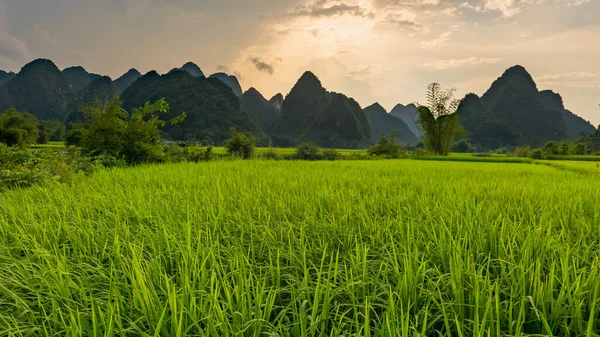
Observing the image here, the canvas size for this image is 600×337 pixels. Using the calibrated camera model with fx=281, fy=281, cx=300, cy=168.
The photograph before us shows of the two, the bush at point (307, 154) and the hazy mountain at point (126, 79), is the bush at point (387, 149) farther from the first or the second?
the hazy mountain at point (126, 79)

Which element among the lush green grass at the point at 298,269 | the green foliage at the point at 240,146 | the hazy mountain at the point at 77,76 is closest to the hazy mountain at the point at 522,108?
the green foliage at the point at 240,146

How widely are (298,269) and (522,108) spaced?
111 m

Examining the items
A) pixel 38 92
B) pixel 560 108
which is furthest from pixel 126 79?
pixel 560 108

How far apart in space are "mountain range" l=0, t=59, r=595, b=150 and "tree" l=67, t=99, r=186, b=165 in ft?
152

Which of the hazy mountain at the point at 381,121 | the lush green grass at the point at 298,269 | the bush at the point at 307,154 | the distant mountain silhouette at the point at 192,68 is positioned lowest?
the lush green grass at the point at 298,269

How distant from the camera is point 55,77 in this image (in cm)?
9281

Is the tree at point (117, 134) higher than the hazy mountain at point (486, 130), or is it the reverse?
the hazy mountain at point (486, 130)

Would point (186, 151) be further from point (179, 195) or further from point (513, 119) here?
point (513, 119)

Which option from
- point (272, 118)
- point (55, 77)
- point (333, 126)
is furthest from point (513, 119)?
point (55, 77)

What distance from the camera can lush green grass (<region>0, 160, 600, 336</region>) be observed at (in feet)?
3.19

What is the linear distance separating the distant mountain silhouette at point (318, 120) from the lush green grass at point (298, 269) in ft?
260

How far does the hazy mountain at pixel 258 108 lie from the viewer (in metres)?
114

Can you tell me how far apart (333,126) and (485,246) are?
90.9 metres

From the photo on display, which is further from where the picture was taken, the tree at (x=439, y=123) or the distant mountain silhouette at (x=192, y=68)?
the distant mountain silhouette at (x=192, y=68)
